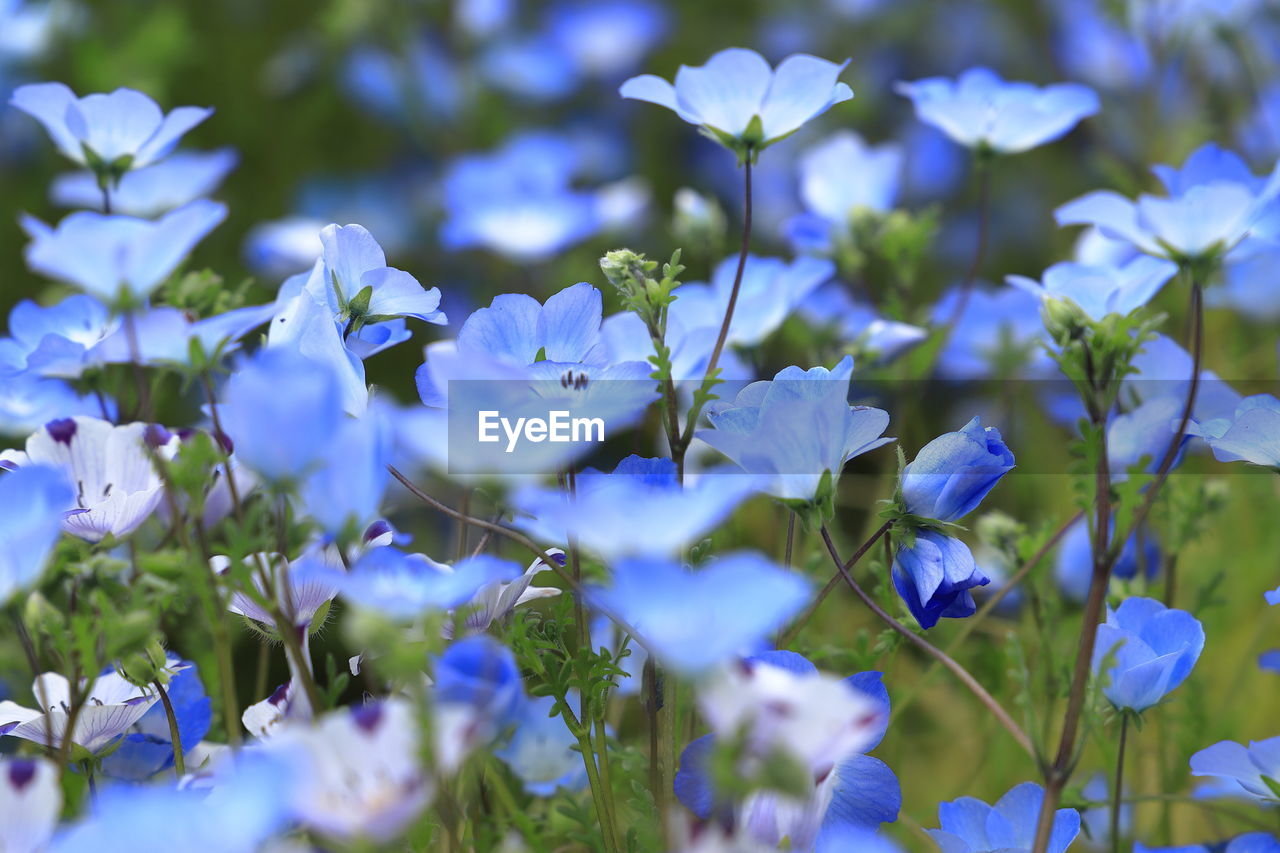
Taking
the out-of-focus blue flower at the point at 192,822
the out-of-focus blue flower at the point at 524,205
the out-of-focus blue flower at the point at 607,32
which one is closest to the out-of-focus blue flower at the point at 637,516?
the out-of-focus blue flower at the point at 192,822

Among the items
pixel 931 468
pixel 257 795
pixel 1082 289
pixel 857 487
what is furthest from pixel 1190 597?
pixel 257 795

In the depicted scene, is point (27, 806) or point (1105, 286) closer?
point (27, 806)

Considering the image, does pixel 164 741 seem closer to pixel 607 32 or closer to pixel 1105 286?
pixel 1105 286

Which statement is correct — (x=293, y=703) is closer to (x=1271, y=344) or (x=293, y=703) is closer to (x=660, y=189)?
(x=1271, y=344)

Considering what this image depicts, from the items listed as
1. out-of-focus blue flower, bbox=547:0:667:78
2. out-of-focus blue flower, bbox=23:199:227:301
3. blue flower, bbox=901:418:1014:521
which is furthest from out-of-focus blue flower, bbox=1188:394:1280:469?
out-of-focus blue flower, bbox=547:0:667:78

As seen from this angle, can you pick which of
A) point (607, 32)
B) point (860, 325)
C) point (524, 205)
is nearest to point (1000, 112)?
point (860, 325)

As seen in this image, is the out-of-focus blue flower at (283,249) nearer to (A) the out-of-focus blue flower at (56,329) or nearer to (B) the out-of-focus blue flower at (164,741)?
(A) the out-of-focus blue flower at (56,329)

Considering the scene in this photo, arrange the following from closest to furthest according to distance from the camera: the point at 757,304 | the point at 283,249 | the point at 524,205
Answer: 1. the point at 757,304
2. the point at 283,249
3. the point at 524,205

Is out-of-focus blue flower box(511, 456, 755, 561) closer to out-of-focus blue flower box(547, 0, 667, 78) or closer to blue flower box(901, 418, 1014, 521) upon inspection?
blue flower box(901, 418, 1014, 521)
